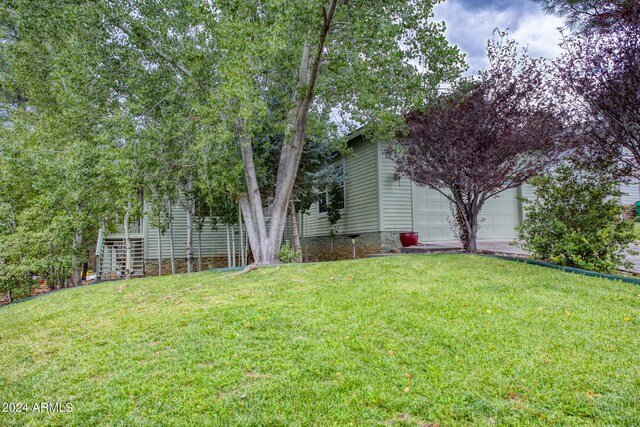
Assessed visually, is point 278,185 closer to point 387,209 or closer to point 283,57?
point 283,57

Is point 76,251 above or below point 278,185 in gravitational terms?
below

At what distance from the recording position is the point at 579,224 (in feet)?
18.7

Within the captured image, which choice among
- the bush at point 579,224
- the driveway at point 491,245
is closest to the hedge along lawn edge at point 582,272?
the bush at point 579,224

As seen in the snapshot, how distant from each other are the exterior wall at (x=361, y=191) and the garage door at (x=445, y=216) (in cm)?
129

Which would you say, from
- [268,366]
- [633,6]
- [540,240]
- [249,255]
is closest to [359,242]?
[249,255]

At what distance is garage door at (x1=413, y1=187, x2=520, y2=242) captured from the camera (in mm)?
10781

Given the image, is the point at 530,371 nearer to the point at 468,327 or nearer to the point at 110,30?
the point at 468,327

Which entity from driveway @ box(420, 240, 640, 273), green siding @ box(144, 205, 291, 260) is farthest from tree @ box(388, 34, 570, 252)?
green siding @ box(144, 205, 291, 260)

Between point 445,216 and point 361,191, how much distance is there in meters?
2.71

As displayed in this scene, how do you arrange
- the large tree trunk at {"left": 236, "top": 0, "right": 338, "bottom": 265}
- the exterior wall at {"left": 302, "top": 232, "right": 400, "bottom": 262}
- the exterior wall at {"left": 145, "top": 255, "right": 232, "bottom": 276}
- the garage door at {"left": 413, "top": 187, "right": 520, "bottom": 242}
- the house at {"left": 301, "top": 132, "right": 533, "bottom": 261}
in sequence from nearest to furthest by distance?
the large tree trunk at {"left": 236, "top": 0, "right": 338, "bottom": 265}
the exterior wall at {"left": 302, "top": 232, "right": 400, "bottom": 262}
the house at {"left": 301, "top": 132, "right": 533, "bottom": 261}
the garage door at {"left": 413, "top": 187, "right": 520, "bottom": 242}
the exterior wall at {"left": 145, "top": 255, "right": 232, "bottom": 276}

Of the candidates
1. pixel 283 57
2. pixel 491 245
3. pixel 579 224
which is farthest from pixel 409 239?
pixel 283 57

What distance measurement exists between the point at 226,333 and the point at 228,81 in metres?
4.33

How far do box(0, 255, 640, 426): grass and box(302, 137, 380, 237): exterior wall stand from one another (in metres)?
6.00

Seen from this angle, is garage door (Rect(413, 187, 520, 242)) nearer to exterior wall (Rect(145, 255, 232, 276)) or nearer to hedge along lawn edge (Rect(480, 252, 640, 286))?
hedge along lawn edge (Rect(480, 252, 640, 286))
